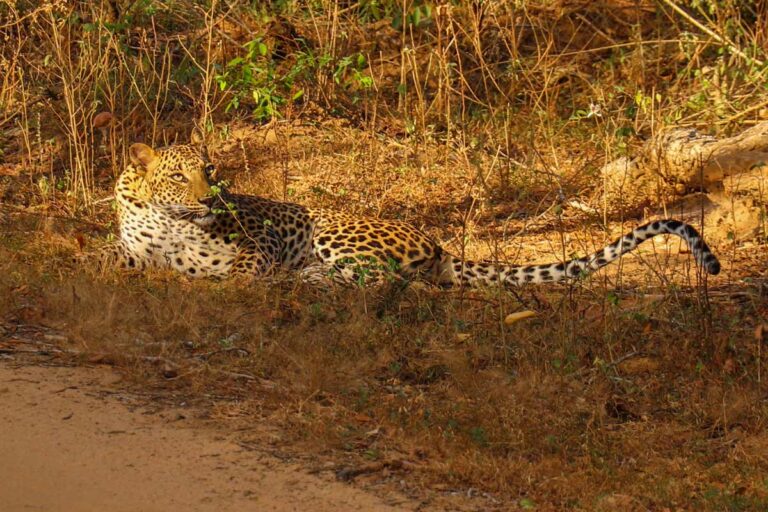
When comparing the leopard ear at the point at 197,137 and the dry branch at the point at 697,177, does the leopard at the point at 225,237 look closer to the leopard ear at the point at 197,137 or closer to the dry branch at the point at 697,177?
the dry branch at the point at 697,177

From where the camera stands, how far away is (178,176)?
28.6 ft

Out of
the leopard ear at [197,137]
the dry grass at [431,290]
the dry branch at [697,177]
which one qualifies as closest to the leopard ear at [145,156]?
the dry grass at [431,290]

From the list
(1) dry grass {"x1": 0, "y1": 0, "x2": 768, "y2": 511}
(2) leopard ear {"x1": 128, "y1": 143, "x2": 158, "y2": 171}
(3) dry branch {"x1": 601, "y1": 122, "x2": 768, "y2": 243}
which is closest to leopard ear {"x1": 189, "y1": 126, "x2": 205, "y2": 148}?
(1) dry grass {"x1": 0, "y1": 0, "x2": 768, "y2": 511}

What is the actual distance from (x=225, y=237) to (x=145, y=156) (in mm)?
828

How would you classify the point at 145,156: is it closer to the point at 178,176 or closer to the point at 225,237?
the point at 178,176

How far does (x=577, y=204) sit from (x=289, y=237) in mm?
2507

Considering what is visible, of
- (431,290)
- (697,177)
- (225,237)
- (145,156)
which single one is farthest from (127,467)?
(697,177)

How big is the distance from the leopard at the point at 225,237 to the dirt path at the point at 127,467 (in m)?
2.83

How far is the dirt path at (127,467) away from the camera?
4691 mm

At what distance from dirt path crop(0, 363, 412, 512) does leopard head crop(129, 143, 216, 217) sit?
3.06 meters

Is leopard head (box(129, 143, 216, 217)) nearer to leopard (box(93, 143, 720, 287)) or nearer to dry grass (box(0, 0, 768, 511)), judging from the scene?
leopard (box(93, 143, 720, 287))

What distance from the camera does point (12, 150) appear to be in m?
11.5

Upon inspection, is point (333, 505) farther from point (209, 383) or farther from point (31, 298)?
point (31, 298)

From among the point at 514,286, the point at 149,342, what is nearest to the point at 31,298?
the point at 149,342
